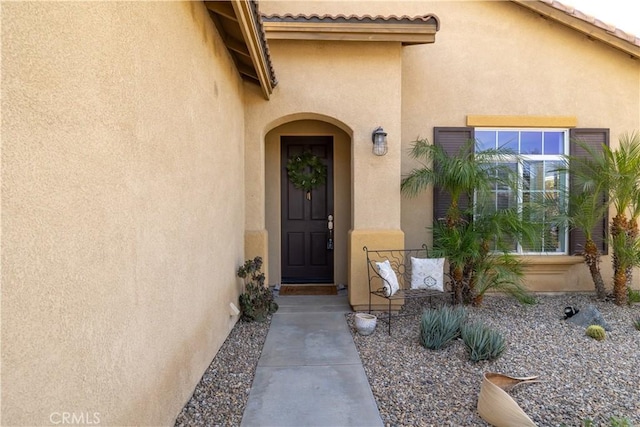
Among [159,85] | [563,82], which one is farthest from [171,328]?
[563,82]

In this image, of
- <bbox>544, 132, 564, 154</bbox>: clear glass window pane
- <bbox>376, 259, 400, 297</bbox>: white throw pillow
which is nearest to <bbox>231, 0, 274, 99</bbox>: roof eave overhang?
<bbox>376, 259, 400, 297</bbox>: white throw pillow

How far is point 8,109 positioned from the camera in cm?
123

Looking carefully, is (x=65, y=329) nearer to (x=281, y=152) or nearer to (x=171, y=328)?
(x=171, y=328)

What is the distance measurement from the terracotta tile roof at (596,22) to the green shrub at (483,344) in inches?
224

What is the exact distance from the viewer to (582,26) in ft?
20.4

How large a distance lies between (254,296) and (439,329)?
2544mm

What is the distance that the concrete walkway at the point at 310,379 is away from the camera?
114 inches

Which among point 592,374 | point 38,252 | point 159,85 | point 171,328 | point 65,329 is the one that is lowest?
point 592,374

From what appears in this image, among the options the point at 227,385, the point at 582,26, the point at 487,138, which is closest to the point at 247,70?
the point at 227,385

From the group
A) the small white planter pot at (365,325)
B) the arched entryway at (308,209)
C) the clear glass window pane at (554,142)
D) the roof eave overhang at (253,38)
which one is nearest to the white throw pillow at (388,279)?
the small white planter pot at (365,325)

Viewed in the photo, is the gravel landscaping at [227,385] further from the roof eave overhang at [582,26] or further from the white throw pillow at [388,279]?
the roof eave overhang at [582,26]

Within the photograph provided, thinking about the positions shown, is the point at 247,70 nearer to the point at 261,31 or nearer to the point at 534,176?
the point at 261,31

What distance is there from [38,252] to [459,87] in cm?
662

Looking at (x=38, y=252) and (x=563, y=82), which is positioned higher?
(x=563, y=82)
